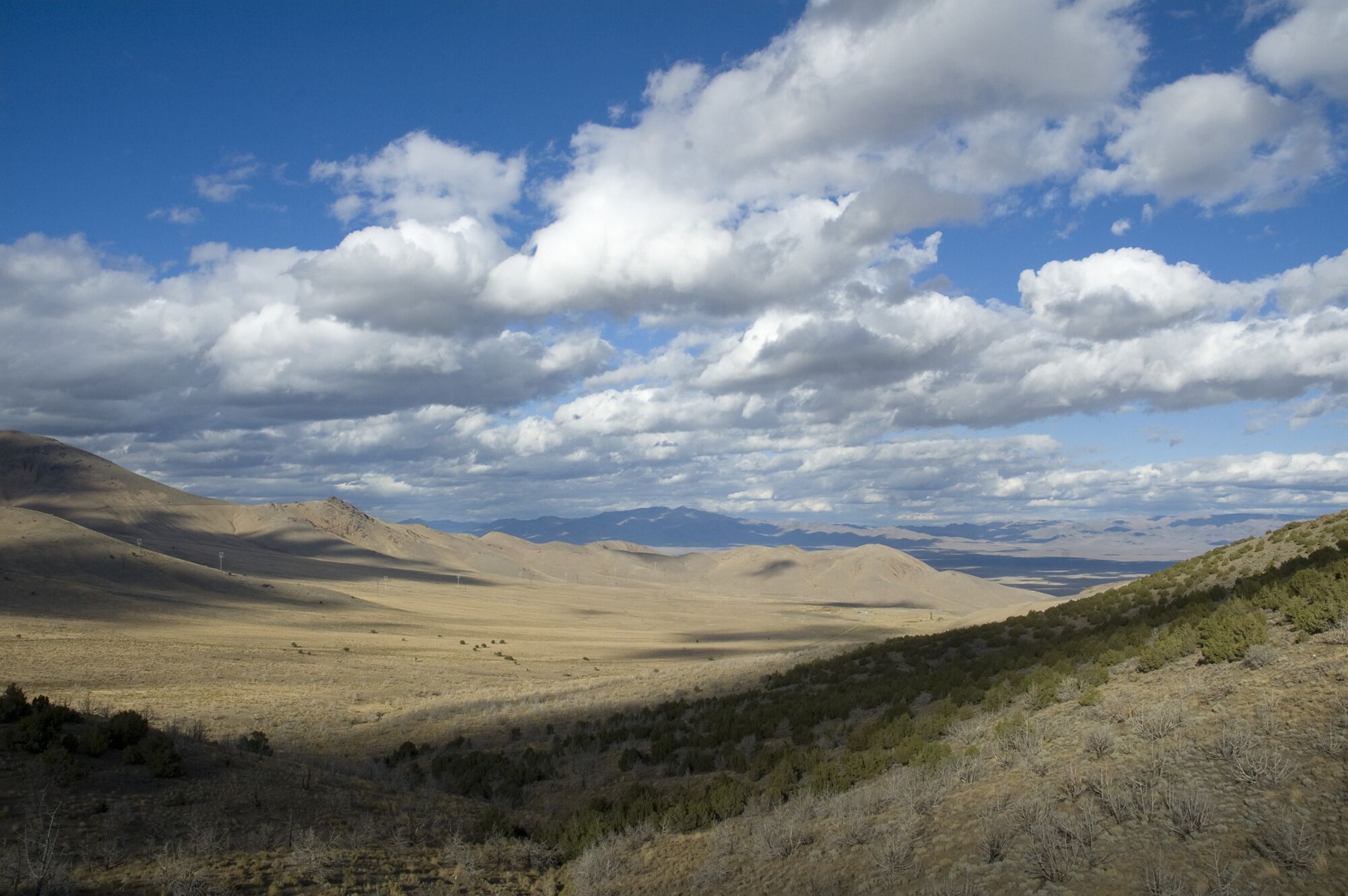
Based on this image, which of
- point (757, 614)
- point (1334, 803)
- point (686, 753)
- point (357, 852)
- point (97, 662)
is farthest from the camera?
point (757, 614)

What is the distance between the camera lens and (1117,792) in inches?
354

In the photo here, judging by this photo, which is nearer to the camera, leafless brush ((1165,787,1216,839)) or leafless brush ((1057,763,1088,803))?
leafless brush ((1165,787,1216,839))

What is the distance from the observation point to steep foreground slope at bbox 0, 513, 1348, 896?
802 cm

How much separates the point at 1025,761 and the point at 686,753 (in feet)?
29.6

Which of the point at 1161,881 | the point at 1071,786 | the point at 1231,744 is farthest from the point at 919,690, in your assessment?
the point at 1161,881

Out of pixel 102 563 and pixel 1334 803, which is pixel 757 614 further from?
pixel 1334 803

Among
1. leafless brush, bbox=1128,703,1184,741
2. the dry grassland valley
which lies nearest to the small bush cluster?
the dry grassland valley

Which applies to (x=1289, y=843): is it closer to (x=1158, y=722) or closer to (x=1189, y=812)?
(x=1189, y=812)

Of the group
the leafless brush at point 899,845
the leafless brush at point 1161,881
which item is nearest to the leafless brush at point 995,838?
the leafless brush at point 899,845

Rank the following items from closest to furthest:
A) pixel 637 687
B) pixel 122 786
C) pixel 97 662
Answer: pixel 122 786, pixel 637 687, pixel 97 662

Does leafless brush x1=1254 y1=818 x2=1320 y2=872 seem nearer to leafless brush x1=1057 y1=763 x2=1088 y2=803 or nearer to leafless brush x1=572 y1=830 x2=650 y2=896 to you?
leafless brush x1=1057 y1=763 x2=1088 y2=803

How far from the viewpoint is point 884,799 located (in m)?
11.3

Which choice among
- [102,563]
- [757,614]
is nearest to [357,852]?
[102,563]

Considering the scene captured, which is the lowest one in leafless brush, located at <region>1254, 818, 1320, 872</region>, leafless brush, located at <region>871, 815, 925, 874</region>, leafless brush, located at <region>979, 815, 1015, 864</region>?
leafless brush, located at <region>871, 815, 925, 874</region>
